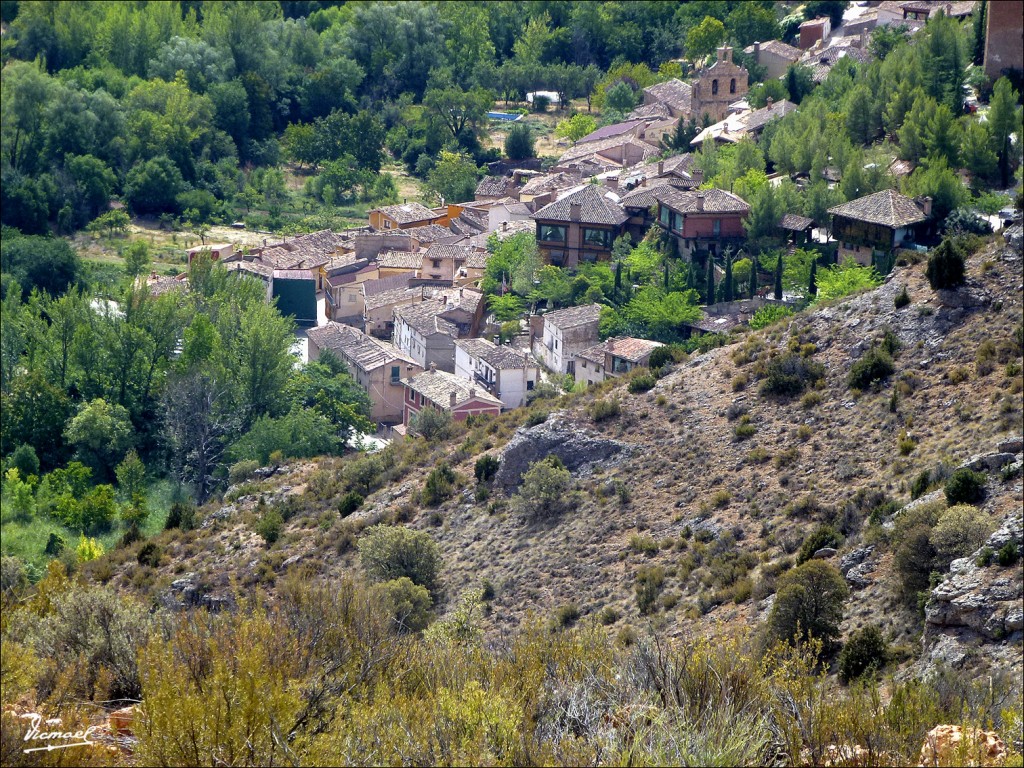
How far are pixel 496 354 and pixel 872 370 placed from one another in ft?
52.6

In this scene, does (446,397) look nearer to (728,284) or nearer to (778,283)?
(728,284)

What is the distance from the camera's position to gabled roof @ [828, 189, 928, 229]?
34.6 metres

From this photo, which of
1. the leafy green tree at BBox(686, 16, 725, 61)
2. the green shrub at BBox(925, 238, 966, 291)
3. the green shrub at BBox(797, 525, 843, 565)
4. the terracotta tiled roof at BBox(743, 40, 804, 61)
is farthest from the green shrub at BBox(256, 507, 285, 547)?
the leafy green tree at BBox(686, 16, 725, 61)

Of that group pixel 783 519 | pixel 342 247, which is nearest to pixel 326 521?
pixel 783 519

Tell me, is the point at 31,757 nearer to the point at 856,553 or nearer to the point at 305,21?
the point at 856,553

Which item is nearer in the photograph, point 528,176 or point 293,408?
point 293,408

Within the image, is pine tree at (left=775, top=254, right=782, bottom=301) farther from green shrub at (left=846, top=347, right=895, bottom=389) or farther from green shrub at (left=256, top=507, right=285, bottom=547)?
green shrub at (left=256, top=507, right=285, bottom=547)

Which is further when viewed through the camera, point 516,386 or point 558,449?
point 516,386

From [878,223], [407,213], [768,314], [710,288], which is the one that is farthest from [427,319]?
[407,213]

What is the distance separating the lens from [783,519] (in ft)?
62.7

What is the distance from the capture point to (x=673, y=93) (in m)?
60.7

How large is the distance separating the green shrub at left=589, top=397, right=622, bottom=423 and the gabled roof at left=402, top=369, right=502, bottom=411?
383 inches

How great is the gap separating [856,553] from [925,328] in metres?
5.98

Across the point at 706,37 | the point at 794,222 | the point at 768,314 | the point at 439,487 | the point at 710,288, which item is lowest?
the point at 710,288
